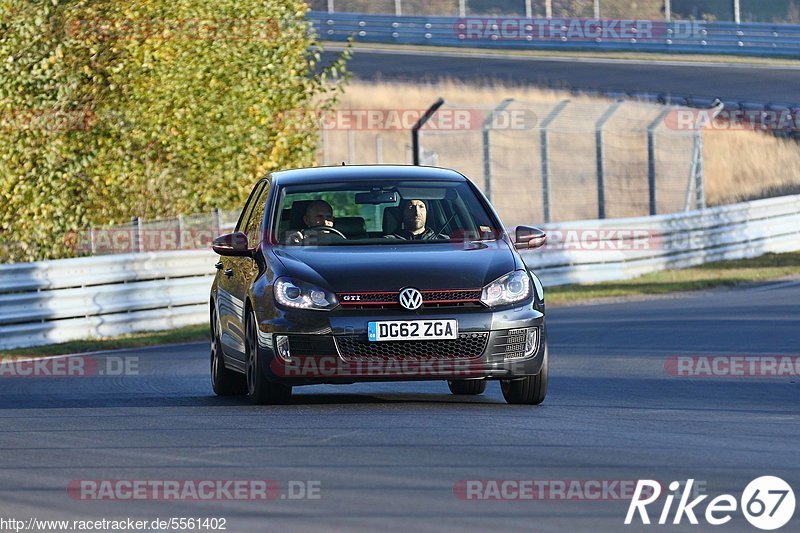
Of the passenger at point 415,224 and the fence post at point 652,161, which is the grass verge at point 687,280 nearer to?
the fence post at point 652,161

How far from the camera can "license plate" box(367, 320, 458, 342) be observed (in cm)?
960

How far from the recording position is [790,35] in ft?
156

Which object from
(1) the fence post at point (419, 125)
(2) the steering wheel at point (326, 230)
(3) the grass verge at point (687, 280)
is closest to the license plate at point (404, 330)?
(2) the steering wheel at point (326, 230)

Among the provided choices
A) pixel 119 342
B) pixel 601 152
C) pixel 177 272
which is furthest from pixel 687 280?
pixel 119 342

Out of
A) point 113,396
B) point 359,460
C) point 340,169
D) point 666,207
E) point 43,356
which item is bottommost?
point 666,207

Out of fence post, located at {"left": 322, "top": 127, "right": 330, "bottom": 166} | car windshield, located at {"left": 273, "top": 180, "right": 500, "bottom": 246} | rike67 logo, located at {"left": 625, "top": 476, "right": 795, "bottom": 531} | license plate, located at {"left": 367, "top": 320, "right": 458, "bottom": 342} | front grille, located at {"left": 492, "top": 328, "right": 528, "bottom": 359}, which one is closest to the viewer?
rike67 logo, located at {"left": 625, "top": 476, "right": 795, "bottom": 531}

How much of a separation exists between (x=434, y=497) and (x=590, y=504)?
0.63m

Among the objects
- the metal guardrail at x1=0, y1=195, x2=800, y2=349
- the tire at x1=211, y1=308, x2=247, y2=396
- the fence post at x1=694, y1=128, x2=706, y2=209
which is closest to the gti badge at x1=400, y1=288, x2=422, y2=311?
the tire at x1=211, y1=308, x2=247, y2=396

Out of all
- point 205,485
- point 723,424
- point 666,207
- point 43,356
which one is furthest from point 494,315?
point 666,207

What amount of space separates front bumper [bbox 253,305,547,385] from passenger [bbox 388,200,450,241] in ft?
3.41

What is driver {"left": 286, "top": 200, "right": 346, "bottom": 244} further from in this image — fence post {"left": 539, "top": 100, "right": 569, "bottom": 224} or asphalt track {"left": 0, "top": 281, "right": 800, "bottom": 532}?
fence post {"left": 539, "top": 100, "right": 569, "bottom": 224}

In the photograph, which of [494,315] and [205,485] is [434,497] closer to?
[205,485]

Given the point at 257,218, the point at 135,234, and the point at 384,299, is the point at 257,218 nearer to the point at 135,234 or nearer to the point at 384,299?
the point at 384,299

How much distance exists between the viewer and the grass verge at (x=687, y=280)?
23.6 metres
